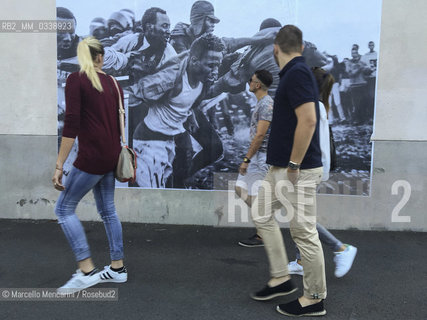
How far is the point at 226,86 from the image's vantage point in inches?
192

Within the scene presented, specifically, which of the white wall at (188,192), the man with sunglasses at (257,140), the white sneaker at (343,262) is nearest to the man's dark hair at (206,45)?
the man with sunglasses at (257,140)

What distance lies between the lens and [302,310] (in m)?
2.69

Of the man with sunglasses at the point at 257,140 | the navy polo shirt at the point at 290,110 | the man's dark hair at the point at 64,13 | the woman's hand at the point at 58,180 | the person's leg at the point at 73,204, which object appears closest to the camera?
the navy polo shirt at the point at 290,110

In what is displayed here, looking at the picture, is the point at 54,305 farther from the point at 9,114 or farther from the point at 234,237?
the point at 9,114

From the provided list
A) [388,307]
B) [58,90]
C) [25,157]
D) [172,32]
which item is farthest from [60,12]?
[388,307]

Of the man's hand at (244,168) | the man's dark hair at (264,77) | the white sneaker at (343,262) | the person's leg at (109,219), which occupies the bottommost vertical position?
the white sneaker at (343,262)

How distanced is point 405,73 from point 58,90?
14.3 feet

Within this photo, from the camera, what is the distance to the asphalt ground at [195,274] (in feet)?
9.18

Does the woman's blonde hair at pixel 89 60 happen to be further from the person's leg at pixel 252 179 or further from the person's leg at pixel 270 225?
the person's leg at pixel 252 179

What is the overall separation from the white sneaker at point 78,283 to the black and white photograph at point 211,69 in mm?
2052

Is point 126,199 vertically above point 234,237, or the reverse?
point 126,199

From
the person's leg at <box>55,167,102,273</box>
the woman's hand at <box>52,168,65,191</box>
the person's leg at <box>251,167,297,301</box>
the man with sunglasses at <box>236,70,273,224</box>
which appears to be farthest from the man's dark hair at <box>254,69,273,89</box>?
the woman's hand at <box>52,168,65,191</box>

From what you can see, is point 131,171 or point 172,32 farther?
point 172,32

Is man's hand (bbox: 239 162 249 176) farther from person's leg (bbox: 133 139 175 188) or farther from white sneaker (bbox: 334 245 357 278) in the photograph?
person's leg (bbox: 133 139 175 188)
